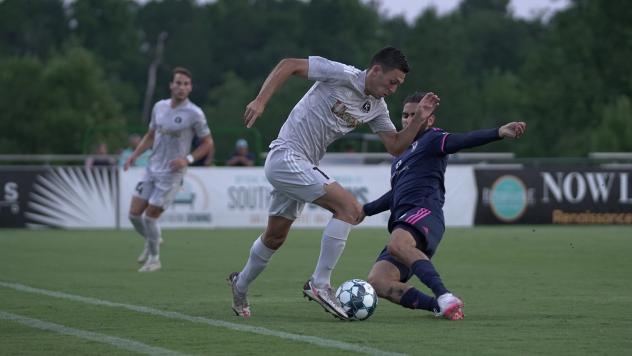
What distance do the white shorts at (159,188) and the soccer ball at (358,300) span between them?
6.46m

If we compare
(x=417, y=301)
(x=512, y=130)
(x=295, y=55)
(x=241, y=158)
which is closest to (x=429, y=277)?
(x=417, y=301)

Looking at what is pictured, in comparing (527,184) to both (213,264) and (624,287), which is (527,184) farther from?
(624,287)

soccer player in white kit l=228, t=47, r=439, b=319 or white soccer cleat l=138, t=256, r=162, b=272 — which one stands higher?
soccer player in white kit l=228, t=47, r=439, b=319

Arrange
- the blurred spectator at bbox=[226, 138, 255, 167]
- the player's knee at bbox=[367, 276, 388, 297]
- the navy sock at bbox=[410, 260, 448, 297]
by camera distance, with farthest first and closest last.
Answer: the blurred spectator at bbox=[226, 138, 255, 167], the player's knee at bbox=[367, 276, 388, 297], the navy sock at bbox=[410, 260, 448, 297]

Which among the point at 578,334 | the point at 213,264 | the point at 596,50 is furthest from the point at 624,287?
the point at 596,50

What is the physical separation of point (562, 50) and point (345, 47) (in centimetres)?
3266

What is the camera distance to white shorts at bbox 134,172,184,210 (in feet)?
50.4

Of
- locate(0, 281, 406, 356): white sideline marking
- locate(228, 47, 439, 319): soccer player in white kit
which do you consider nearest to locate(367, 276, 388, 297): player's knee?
locate(228, 47, 439, 319): soccer player in white kit

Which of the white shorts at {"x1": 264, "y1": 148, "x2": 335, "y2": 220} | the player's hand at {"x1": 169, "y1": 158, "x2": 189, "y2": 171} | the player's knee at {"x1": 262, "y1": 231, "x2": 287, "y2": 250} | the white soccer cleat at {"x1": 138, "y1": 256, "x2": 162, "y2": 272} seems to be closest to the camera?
the white shorts at {"x1": 264, "y1": 148, "x2": 335, "y2": 220}

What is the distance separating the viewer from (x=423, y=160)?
968cm

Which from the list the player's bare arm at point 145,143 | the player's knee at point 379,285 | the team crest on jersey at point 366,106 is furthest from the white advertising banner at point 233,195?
the team crest on jersey at point 366,106

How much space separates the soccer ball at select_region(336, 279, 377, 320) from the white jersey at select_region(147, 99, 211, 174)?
6560 mm

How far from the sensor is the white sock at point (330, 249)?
368 inches

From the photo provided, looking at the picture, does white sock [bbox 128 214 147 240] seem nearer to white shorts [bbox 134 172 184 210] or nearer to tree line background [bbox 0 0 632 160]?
white shorts [bbox 134 172 184 210]
